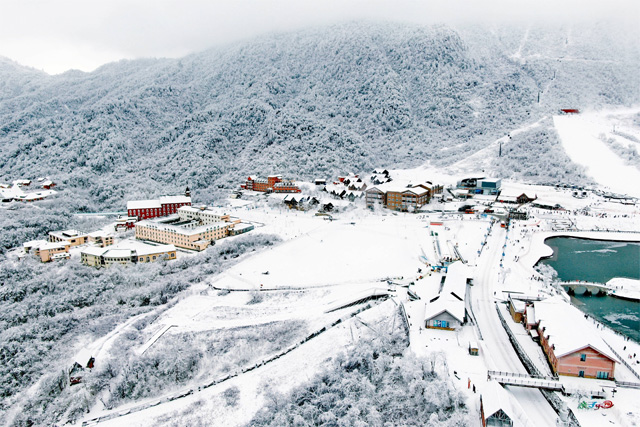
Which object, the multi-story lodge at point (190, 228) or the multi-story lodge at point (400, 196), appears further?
the multi-story lodge at point (400, 196)

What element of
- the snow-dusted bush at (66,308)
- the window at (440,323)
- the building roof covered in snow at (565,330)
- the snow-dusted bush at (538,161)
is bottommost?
the snow-dusted bush at (66,308)

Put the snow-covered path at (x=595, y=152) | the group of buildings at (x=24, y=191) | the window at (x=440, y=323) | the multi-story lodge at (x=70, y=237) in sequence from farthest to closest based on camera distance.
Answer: the snow-covered path at (x=595, y=152) < the group of buildings at (x=24, y=191) < the multi-story lodge at (x=70, y=237) < the window at (x=440, y=323)

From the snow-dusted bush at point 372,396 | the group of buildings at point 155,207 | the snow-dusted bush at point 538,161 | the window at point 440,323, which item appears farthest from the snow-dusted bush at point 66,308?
the snow-dusted bush at point 538,161

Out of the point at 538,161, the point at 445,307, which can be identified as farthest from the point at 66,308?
the point at 538,161

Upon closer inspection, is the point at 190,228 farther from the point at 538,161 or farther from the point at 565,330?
the point at 538,161

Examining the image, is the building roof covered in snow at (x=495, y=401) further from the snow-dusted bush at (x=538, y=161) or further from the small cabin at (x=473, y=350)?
the snow-dusted bush at (x=538, y=161)


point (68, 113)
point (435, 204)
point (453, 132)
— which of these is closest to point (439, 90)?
point (453, 132)
